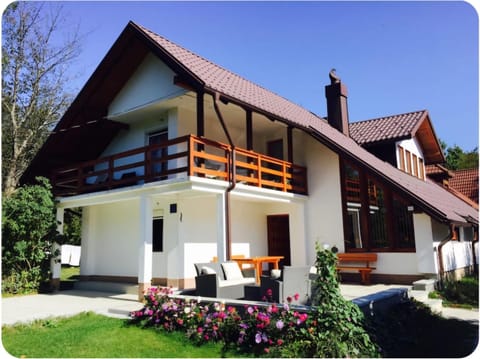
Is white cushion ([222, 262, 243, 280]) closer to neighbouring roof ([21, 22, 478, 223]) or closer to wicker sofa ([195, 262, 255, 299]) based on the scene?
wicker sofa ([195, 262, 255, 299])

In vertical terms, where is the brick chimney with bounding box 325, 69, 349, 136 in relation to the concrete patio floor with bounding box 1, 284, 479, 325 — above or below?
above

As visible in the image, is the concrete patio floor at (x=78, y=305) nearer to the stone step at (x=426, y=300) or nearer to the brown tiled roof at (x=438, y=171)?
the stone step at (x=426, y=300)

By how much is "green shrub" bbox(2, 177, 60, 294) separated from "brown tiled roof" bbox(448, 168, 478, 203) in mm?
21634

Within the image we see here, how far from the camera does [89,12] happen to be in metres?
8.10

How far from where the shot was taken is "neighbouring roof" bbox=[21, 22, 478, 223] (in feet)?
36.5

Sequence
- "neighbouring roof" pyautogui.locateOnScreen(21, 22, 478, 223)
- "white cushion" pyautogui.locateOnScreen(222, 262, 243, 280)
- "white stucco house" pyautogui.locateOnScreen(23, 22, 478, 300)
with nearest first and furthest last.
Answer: "white cushion" pyautogui.locateOnScreen(222, 262, 243, 280) < "neighbouring roof" pyautogui.locateOnScreen(21, 22, 478, 223) < "white stucco house" pyautogui.locateOnScreen(23, 22, 478, 300)

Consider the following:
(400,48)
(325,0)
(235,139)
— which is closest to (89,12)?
(325,0)

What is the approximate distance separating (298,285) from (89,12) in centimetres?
688

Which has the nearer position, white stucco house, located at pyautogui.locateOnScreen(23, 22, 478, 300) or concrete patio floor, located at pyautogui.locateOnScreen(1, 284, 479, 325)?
concrete patio floor, located at pyautogui.locateOnScreen(1, 284, 479, 325)

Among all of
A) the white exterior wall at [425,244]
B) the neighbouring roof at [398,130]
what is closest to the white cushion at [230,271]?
the white exterior wall at [425,244]

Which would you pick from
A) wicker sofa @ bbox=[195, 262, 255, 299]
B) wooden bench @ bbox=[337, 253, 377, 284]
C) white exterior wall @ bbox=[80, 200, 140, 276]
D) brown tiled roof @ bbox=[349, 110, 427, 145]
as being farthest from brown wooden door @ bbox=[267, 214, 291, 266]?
wicker sofa @ bbox=[195, 262, 255, 299]

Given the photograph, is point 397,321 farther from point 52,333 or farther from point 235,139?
point 235,139

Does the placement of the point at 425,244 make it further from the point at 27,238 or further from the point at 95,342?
the point at 27,238

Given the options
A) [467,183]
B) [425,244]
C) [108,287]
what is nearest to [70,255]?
[108,287]
